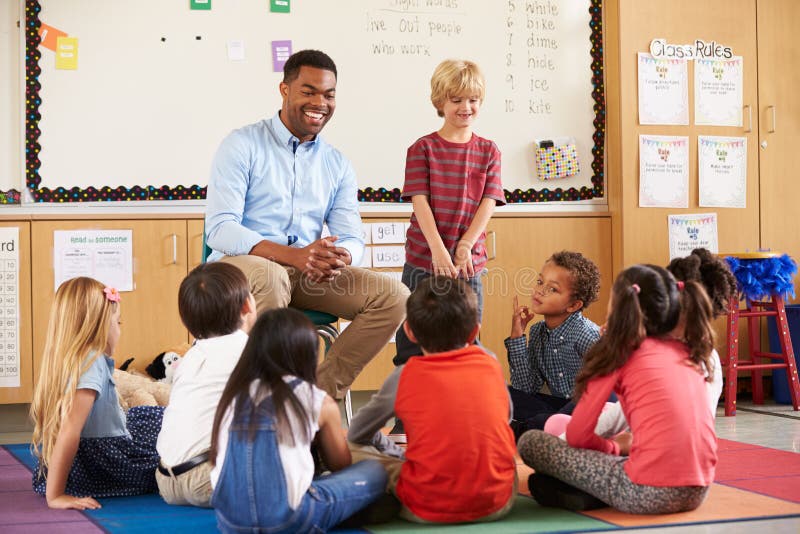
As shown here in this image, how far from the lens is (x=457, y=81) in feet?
9.61

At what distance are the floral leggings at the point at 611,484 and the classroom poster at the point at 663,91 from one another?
8.24ft

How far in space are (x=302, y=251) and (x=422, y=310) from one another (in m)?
0.78

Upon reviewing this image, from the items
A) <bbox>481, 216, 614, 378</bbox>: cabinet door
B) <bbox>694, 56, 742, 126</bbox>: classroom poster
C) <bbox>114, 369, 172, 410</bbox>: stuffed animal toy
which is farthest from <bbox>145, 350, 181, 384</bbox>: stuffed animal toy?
<bbox>694, 56, 742, 126</bbox>: classroom poster

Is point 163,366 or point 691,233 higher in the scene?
point 691,233

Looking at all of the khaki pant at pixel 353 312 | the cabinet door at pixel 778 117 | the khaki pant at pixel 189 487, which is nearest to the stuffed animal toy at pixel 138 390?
the khaki pant at pixel 353 312

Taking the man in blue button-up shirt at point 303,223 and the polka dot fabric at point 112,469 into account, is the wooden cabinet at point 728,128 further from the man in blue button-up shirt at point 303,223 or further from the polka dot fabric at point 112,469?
the polka dot fabric at point 112,469

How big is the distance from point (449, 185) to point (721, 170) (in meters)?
1.78

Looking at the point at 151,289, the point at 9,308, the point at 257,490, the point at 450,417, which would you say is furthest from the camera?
the point at 151,289

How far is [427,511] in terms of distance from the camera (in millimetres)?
1875

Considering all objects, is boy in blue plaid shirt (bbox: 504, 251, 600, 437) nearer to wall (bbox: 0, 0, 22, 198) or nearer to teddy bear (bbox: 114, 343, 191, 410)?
teddy bear (bbox: 114, 343, 191, 410)

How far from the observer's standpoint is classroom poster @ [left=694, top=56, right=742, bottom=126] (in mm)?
4215

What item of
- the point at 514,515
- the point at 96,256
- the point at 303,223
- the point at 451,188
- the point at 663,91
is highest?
the point at 663,91

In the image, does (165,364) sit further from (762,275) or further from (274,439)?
(762,275)

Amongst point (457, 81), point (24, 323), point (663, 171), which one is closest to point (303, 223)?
point (457, 81)
